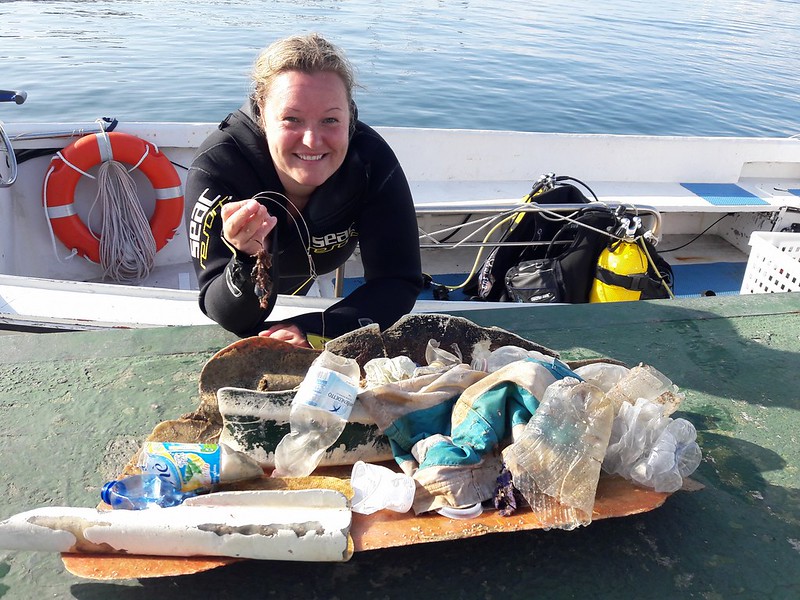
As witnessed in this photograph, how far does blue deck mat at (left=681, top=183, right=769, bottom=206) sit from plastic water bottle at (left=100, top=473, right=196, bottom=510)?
472 centimetres

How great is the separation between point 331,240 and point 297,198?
225 millimetres

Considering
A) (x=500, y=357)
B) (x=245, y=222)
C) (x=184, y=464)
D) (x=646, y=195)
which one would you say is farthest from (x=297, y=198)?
(x=646, y=195)

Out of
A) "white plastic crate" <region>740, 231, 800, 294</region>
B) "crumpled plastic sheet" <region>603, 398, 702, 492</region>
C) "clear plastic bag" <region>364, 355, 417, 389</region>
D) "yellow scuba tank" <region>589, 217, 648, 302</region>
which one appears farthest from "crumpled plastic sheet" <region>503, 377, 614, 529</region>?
"yellow scuba tank" <region>589, 217, 648, 302</region>

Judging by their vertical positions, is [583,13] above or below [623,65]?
above

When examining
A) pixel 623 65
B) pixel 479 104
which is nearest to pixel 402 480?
pixel 479 104

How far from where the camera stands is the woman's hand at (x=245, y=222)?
1568mm


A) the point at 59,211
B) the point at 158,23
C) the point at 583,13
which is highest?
the point at 583,13

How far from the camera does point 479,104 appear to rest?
9859 mm

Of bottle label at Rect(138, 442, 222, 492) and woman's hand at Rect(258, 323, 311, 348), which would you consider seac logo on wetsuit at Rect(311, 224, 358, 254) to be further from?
bottle label at Rect(138, 442, 222, 492)

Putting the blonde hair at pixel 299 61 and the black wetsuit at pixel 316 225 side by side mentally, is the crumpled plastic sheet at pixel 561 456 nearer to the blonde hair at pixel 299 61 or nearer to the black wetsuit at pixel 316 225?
the black wetsuit at pixel 316 225

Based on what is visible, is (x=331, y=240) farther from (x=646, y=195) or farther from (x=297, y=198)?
(x=646, y=195)

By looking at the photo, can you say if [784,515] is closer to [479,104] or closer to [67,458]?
[67,458]

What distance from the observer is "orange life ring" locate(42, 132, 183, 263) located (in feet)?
13.0

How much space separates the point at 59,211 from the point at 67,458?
304 cm
